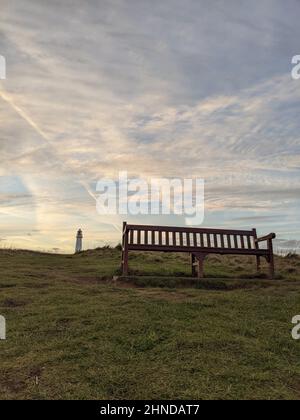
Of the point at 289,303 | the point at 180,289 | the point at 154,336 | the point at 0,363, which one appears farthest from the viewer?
the point at 180,289

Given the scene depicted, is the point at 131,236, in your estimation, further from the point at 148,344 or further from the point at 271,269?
the point at 148,344

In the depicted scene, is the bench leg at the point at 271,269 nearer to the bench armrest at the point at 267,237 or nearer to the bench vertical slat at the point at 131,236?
the bench armrest at the point at 267,237

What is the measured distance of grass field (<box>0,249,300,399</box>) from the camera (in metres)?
3.39

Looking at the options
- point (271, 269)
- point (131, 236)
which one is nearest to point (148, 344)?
point (131, 236)

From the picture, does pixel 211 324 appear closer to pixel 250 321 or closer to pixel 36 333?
pixel 250 321

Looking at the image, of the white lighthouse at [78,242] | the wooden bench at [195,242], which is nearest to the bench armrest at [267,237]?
the wooden bench at [195,242]

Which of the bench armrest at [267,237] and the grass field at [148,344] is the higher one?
the bench armrest at [267,237]

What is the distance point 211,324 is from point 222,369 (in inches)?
56.8

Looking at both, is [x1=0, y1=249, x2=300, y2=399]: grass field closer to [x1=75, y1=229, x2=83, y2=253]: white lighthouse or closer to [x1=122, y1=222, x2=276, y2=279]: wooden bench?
[x1=122, y1=222, x2=276, y2=279]: wooden bench

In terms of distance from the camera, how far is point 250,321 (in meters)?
5.42

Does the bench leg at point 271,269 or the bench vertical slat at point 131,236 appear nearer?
the bench vertical slat at point 131,236

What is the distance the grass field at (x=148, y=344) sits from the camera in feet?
11.1

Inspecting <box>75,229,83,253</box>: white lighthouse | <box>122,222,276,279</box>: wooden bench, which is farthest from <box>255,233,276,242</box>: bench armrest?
<box>75,229,83,253</box>: white lighthouse
